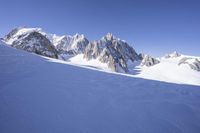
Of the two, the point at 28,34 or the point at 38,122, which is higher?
the point at 28,34

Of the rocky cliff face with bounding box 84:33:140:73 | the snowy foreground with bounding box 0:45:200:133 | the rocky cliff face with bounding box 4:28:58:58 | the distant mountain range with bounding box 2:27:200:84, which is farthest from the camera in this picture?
the rocky cliff face with bounding box 84:33:140:73

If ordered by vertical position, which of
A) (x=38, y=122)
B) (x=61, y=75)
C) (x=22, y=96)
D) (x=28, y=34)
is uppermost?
(x=28, y=34)

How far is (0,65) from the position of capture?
23.6 ft

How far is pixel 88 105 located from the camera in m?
4.88

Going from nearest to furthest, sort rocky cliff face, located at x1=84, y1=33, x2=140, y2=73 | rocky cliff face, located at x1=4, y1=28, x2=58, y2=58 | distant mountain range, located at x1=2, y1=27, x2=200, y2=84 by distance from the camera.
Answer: rocky cliff face, located at x1=4, y1=28, x2=58, y2=58
distant mountain range, located at x1=2, y1=27, x2=200, y2=84
rocky cliff face, located at x1=84, y1=33, x2=140, y2=73

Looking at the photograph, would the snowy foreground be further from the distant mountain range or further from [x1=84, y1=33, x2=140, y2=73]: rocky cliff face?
[x1=84, y1=33, x2=140, y2=73]: rocky cliff face

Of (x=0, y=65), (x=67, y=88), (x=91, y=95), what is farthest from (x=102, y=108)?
(x=0, y=65)

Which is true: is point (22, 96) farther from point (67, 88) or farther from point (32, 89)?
point (67, 88)

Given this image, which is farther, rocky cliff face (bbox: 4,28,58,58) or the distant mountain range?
the distant mountain range

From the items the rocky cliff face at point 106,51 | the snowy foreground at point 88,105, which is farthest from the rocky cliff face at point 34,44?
the snowy foreground at point 88,105

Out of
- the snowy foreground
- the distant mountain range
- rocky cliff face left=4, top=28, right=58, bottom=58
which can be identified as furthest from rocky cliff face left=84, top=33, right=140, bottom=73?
the snowy foreground

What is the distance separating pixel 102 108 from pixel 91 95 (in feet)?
2.93

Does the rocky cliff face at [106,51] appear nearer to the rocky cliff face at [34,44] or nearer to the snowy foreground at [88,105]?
the rocky cliff face at [34,44]

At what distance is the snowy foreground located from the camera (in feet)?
12.7
